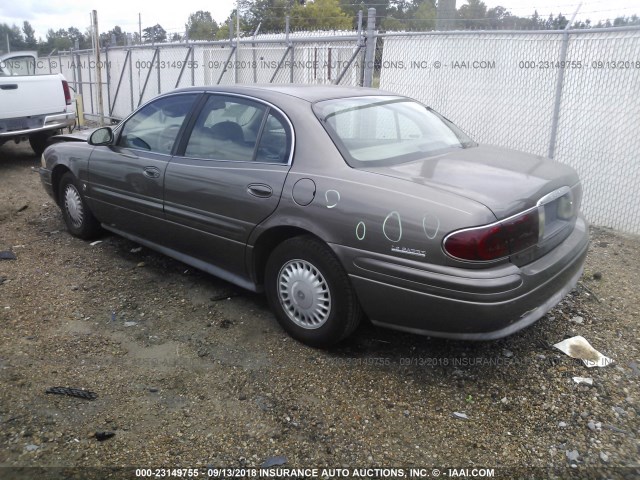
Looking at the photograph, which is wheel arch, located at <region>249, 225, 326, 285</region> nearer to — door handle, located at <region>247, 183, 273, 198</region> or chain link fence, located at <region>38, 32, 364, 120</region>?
door handle, located at <region>247, 183, 273, 198</region>

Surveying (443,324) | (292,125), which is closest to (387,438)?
(443,324)

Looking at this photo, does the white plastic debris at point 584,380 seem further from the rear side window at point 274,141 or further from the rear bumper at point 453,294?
the rear side window at point 274,141

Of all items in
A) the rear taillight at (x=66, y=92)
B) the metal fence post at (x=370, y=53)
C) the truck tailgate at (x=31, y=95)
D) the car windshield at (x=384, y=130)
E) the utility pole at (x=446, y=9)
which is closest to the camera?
the car windshield at (x=384, y=130)

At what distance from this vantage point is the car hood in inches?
116

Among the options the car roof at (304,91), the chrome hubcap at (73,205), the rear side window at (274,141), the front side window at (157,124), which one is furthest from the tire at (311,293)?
the chrome hubcap at (73,205)

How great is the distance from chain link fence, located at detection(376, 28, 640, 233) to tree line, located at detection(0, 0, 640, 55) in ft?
1.23

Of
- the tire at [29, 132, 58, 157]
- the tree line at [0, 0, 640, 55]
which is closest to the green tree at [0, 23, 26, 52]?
the tree line at [0, 0, 640, 55]

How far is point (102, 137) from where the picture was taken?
4.92m

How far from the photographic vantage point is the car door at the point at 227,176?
11.9 ft

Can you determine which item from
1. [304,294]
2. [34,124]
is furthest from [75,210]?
[34,124]

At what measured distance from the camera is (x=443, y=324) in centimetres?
296

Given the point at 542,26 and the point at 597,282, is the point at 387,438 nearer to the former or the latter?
the point at 597,282

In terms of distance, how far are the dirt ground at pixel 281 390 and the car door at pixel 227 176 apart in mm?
557

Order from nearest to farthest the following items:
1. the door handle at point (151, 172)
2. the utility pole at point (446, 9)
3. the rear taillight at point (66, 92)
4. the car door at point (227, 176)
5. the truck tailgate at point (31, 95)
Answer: the car door at point (227, 176) < the door handle at point (151, 172) < the truck tailgate at point (31, 95) < the rear taillight at point (66, 92) < the utility pole at point (446, 9)
